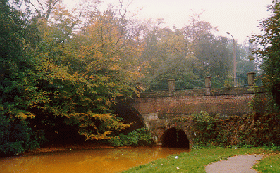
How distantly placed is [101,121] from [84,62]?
13.1ft

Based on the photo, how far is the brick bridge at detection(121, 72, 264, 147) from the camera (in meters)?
14.8

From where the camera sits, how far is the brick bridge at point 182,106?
583 inches

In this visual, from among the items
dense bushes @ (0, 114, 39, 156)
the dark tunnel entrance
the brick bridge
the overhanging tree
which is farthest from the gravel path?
the dark tunnel entrance

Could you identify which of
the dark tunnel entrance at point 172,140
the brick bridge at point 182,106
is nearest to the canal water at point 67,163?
the brick bridge at point 182,106

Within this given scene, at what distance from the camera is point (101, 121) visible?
54.1 feet

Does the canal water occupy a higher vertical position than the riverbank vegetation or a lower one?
lower

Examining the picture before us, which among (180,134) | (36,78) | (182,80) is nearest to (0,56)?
(36,78)

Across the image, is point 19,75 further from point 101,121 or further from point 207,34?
point 207,34

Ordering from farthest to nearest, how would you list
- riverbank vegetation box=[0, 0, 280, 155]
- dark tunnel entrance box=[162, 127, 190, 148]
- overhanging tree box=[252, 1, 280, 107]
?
dark tunnel entrance box=[162, 127, 190, 148]
riverbank vegetation box=[0, 0, 280, 155]
overhanging tree box=[252, 1, 280, 107]

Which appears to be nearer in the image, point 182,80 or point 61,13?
point 61,13

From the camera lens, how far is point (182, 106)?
1741cm

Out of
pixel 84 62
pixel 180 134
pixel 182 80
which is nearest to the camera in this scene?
pixel 84 62

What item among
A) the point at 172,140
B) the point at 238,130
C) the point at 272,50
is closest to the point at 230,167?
the point at 272,50

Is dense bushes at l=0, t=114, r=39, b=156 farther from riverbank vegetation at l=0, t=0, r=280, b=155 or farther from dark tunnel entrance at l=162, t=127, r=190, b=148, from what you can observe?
dark tunnel entrance at l=162, t=127, r=190, b=148
